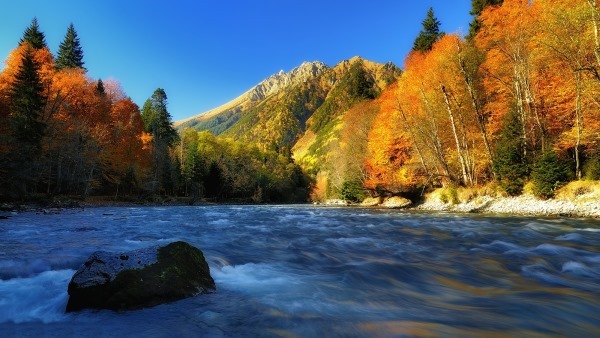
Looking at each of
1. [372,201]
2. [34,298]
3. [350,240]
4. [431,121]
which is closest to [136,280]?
[34,298]

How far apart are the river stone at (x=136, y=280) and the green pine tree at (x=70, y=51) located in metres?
68.8

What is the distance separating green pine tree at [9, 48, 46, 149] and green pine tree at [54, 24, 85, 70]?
90.1ft

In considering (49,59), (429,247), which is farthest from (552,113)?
(49,59)

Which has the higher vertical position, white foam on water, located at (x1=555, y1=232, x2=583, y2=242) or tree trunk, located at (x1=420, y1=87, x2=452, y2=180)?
tree trunk, located at (x1=420, y1=87, x2=452, y2=180)

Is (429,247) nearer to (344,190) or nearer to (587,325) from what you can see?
(587,325)

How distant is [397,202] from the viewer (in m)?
33.6

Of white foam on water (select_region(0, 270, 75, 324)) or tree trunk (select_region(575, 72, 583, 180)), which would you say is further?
tree trunk (select_region(575, 72, 583, 180))

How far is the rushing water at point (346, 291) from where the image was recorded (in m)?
→ 3.89

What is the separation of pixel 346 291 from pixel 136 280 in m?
3.20

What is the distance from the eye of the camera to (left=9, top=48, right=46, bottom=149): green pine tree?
29.8 meters

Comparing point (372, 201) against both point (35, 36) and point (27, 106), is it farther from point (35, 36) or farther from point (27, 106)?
point (35, 36)

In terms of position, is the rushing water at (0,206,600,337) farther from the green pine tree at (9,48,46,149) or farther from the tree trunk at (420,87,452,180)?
the green pine tree at (9,48,46,149)

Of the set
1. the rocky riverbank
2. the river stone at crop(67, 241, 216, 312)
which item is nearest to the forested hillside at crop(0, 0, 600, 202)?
the rocky riverbank

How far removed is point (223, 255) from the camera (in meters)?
8.23
